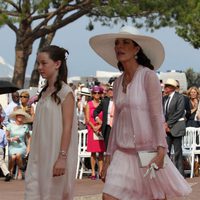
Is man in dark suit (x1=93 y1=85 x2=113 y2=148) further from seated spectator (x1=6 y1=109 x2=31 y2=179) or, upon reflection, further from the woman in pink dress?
seated spectator (x1=6 y1=109 x2=31 y2=179)

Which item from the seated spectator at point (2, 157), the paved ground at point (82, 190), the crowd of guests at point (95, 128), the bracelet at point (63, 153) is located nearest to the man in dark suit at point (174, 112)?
the crowd of guests at point (95, 128)

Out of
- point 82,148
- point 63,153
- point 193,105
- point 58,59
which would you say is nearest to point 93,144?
point 82,148

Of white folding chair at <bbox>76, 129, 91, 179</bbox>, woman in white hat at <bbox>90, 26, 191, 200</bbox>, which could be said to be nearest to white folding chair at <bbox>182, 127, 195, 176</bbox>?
white folding chair at <bbox>76, 129, 91, 179</bbox>

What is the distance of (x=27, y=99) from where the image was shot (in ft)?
56.9

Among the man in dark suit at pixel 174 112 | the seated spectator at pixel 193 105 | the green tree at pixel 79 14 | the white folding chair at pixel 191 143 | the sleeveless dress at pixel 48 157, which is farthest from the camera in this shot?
the green tree at pixel 79 14

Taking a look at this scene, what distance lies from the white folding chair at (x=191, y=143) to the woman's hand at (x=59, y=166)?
9653 mm

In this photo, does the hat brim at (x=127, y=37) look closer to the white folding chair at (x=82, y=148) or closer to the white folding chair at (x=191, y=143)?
the white folding chair at (x=82, y=148)

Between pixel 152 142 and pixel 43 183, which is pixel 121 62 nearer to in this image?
pixel 152 142

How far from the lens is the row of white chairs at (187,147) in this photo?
1616cm

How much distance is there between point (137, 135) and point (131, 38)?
2.43 feet

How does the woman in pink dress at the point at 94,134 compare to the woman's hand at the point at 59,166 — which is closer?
the woman's hand at the point at 59,166

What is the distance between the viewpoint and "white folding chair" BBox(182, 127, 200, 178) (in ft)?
53.7

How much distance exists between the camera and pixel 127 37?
6.70 m

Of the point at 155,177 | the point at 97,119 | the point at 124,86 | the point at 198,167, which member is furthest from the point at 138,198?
the point at 198,167
